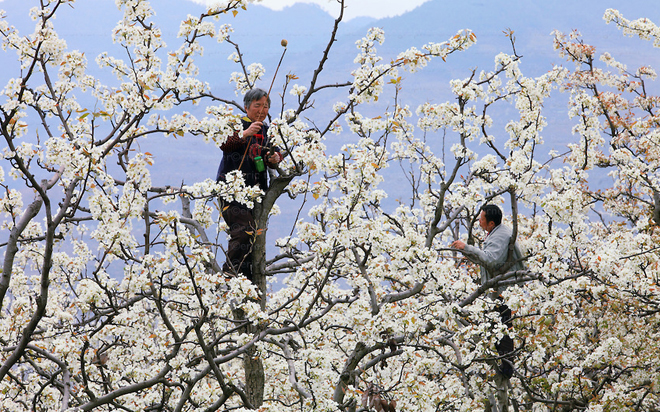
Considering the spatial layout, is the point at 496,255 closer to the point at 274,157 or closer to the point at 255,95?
the point at 274,157

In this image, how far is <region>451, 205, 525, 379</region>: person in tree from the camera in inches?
225

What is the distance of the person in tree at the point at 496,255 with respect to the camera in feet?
18.7

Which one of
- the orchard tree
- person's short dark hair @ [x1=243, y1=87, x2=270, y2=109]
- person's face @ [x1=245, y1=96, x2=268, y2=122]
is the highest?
person's short dark hair @ [x1=243, y1=87, x2=270, y2=109]

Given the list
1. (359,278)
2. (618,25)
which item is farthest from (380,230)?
(618,25)

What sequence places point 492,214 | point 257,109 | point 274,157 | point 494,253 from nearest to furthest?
point 274,157
point 257,109
point 494,253
point 492,214

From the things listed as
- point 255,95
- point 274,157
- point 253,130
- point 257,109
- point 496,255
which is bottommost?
point 496,255

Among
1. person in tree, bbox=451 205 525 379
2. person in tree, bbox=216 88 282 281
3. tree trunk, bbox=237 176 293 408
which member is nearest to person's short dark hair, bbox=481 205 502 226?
person in tree, bbox=451 205 525 379

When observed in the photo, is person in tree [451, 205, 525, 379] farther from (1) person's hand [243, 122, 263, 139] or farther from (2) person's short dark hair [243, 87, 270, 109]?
(2) person's short dark hair [243, 87, 270, 109]

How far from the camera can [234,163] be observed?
5.74 metres

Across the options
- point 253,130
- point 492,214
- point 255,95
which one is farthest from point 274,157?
point 492,214

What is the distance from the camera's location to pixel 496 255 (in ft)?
19.4

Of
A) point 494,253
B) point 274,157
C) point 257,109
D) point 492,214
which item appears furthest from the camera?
point 492,214

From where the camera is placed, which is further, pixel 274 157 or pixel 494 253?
pixel 494 253

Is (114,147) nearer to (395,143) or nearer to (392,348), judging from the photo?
(392,348)
